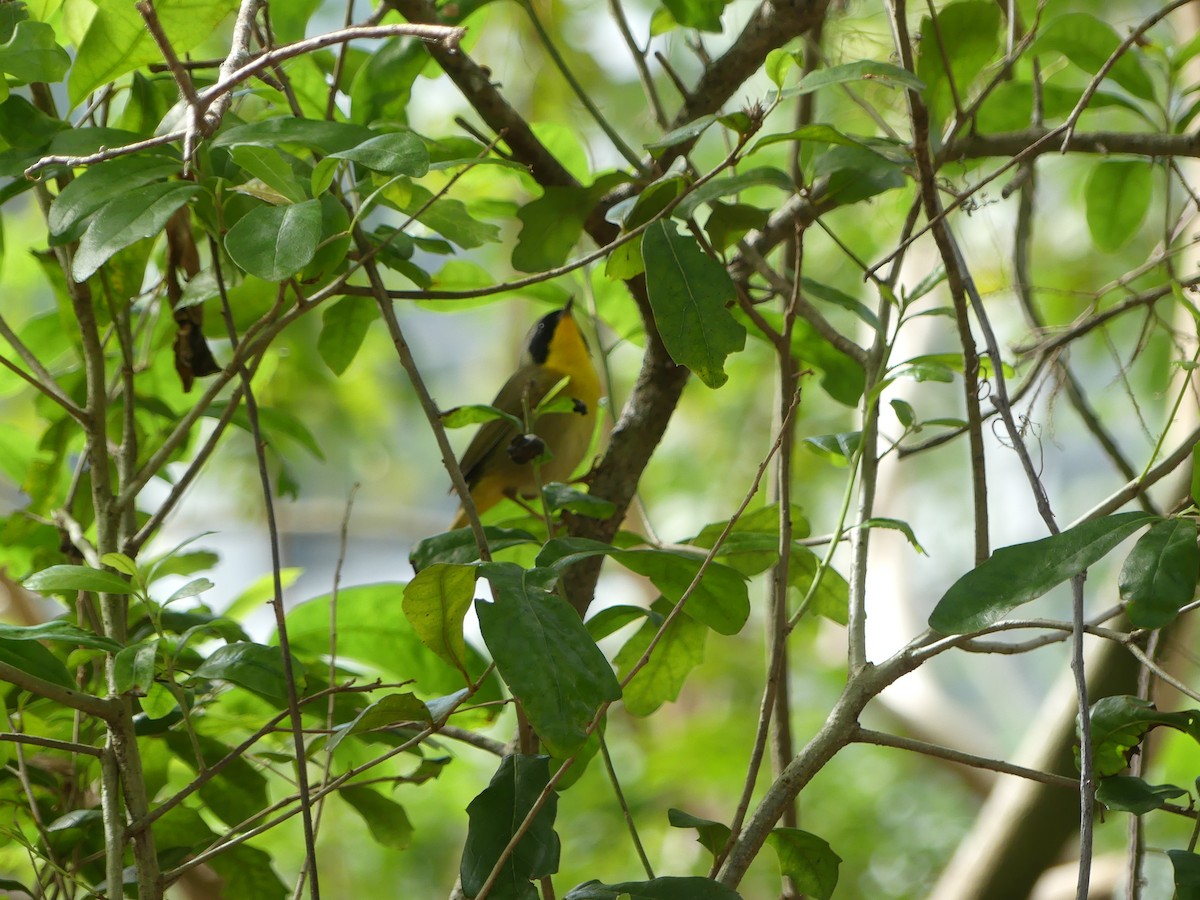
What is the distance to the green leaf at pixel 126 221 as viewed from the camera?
0.59 meters

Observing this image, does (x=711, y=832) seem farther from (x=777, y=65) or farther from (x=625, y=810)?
(x=777, y=65)

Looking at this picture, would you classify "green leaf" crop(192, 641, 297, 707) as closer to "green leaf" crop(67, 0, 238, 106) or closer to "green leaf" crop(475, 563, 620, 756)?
"green leaf" crop(475, 563, 620, 756)

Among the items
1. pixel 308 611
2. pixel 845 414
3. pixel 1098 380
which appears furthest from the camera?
pixel 1098 380

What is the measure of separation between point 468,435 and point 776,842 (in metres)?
4.09

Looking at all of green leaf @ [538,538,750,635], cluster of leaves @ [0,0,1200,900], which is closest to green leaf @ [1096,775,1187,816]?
cluster of leaves @ [0,0,1200,900]

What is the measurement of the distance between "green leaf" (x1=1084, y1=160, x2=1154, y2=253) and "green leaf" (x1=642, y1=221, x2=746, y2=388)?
22.9 inches

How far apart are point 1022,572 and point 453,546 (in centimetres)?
36

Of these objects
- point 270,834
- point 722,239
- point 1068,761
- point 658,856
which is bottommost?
point 658,856

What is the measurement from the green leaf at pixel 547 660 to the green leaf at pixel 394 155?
209 mm

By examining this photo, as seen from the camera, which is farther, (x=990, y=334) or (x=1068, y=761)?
(x=1068, y=761)

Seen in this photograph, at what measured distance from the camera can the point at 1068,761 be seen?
4.13 ft

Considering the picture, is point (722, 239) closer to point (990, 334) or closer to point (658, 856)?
point (990, 334)

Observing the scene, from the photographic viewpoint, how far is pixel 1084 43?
3.07ft

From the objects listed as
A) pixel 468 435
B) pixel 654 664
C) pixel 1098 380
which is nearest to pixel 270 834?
pixel 654 664
